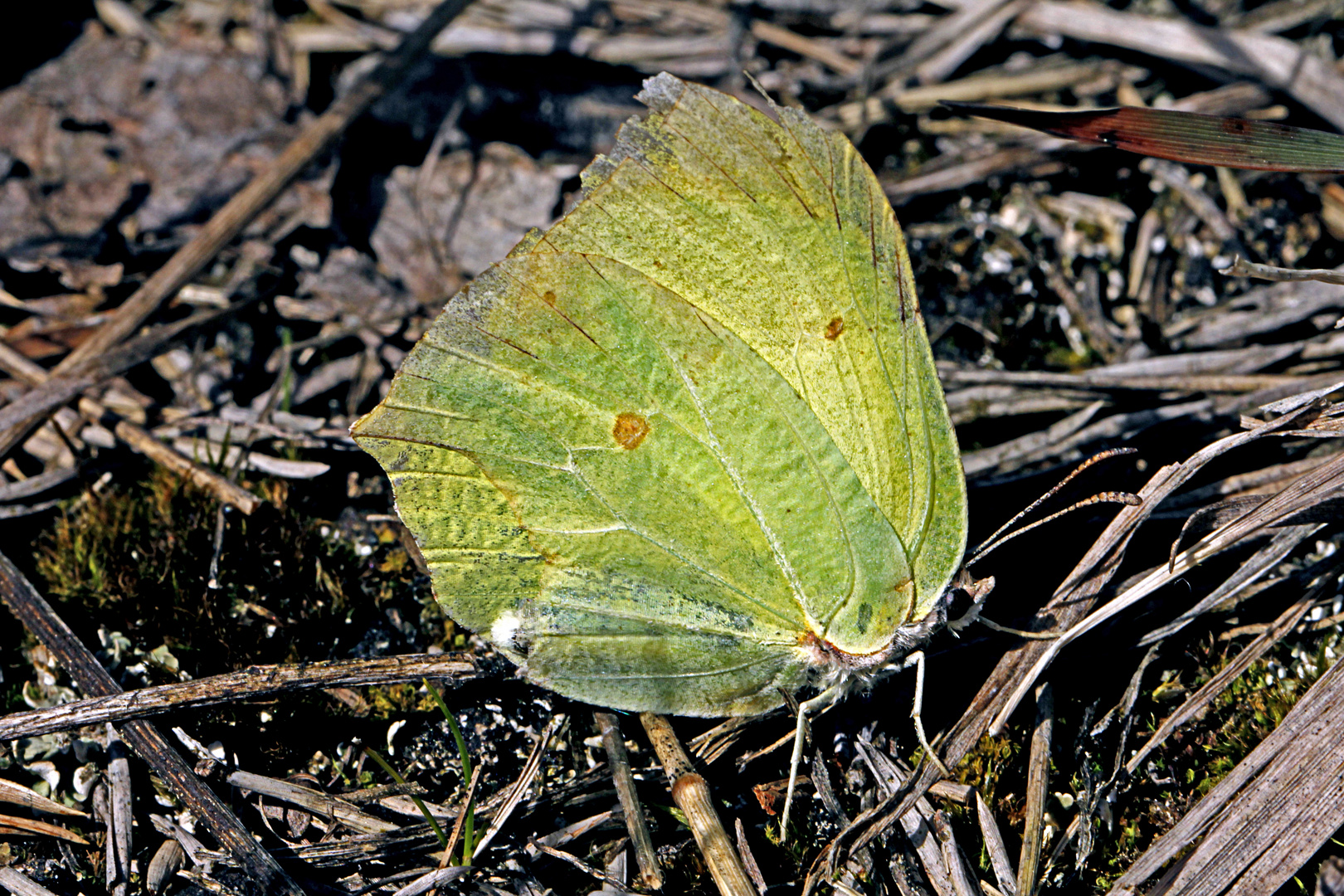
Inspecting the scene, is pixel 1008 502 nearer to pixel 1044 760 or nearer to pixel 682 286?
pixel 1044 760

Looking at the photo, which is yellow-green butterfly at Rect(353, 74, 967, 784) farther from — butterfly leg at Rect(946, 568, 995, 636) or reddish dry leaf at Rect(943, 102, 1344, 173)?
reddish dry leaf at Rect(943, 102, 1344, 173)

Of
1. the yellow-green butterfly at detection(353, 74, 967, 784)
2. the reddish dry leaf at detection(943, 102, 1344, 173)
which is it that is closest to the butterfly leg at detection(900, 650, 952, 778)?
the yellow-green butterfly at detection(353, 74, 967, 784)

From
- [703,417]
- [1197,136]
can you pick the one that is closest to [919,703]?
[703,417]

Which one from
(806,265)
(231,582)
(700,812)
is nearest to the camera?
(806,265)

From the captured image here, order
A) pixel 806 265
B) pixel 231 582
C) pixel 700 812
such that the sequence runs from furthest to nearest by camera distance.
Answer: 1. pixel 231 582
2. pixel 700 812
3. pixel 806 265

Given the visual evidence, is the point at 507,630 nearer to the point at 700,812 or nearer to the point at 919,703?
the point at 700,812

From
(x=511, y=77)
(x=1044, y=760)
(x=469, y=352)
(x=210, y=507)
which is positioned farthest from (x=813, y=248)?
(x=511, y=77)

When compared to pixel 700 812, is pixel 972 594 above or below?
above
